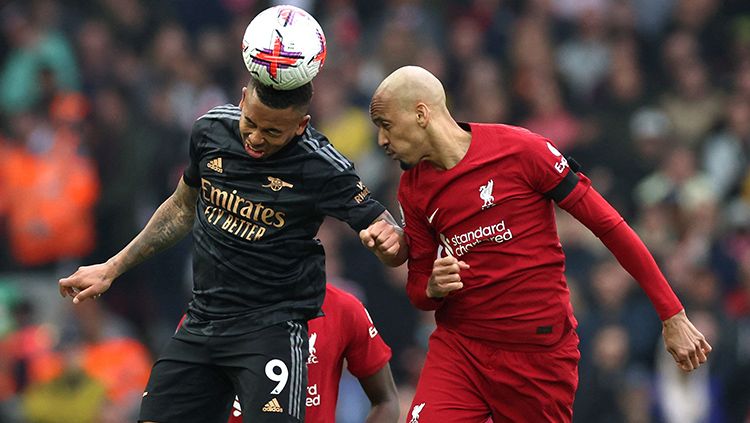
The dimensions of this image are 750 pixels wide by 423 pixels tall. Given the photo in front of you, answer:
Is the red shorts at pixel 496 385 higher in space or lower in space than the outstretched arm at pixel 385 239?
lower

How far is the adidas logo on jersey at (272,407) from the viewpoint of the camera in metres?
5.78

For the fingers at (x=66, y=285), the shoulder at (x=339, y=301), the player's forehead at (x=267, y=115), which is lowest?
the shoulder at (x=339, y=301)

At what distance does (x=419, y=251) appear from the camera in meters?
6.18

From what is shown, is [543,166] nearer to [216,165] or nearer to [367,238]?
[367,238]

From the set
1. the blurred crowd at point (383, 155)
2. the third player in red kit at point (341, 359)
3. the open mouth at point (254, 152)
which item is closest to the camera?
the open mouth at point (254, 152)

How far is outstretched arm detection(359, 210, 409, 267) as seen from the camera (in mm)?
5691

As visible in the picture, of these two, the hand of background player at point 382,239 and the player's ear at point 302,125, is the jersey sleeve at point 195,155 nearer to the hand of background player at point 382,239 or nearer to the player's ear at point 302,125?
the player's ear at point 302,125

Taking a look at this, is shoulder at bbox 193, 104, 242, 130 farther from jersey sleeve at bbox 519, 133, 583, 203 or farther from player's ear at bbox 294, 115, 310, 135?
jersey sleeve at bbox 519, 133, 583, 203

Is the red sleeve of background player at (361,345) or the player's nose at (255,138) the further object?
the red sleeve of background player at (361,345)

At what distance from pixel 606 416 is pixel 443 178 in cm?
482

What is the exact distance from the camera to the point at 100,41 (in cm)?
1227

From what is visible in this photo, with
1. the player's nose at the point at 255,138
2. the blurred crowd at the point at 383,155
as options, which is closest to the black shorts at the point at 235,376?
the player's nose at the point at 255,138

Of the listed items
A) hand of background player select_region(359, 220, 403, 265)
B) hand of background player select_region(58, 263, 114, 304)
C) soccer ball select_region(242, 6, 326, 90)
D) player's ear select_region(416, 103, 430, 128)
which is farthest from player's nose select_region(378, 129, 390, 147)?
hand of background player select_region(58, 263, 114, 304)

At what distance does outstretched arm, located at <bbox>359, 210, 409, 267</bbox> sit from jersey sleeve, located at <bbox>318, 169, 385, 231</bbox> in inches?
1.9
